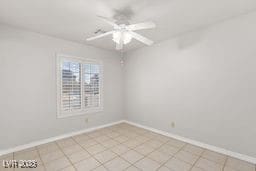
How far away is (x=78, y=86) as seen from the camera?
3.17m

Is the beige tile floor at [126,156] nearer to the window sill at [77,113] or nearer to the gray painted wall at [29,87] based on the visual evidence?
the gray painted wall at [29,87]

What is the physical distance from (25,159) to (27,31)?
2.35m

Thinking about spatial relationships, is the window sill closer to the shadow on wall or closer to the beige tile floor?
the beige tile floor

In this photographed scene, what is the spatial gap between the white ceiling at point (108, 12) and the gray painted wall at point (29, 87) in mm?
326

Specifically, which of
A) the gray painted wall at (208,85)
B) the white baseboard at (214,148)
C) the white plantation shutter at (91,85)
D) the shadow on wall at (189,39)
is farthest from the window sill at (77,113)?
the shadow on wall at (189,39)

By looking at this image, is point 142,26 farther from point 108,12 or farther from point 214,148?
point 214,148

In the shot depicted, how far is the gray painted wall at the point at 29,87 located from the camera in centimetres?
225

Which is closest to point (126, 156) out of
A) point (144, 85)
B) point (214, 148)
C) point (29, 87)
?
point (214, 148)

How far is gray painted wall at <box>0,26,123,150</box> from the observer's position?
88.7 inches

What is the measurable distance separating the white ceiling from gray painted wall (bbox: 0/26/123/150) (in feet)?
1.07

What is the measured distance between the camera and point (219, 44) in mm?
2234

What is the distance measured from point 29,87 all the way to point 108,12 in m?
2.11

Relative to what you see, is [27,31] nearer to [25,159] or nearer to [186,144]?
[25,159]

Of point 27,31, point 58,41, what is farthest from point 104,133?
point 27,31
